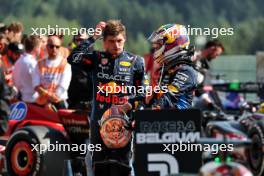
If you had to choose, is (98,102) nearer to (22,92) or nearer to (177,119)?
(177,119)

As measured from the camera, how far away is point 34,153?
38.1 feet

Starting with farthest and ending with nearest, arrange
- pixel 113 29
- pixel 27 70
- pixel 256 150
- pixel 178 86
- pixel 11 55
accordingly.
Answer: pixel 11 55 < pixel 27 70 < pixel 256 150 < pixel 113 29 < pixel 178 86

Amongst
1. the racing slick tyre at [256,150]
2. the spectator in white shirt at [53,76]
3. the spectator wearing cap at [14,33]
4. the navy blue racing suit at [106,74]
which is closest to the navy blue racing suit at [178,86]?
the navy blue racing suit at [106,74]

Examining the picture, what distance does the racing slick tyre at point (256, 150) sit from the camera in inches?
442

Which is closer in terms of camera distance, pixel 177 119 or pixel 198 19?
pixel 177 119

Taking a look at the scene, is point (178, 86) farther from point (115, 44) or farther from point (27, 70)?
point (27, 70)

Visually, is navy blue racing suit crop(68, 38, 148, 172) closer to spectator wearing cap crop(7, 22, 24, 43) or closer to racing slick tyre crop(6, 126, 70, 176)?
racing slick tyre crop(6, 126, 70, 176)

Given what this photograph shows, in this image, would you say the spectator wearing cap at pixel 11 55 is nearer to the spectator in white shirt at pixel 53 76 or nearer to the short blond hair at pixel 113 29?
the spectator in white shirt at pixel 53 76

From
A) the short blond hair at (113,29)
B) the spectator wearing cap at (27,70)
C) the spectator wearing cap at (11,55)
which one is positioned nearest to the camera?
the short blond hair at (113,29)

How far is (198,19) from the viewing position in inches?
3132

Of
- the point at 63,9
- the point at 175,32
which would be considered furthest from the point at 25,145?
the point at 63,9

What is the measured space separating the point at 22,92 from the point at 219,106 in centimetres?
490

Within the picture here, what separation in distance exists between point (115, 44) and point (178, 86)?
1120 mm

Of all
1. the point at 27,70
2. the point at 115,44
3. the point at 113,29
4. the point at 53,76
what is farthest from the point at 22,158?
the point at 113,29
